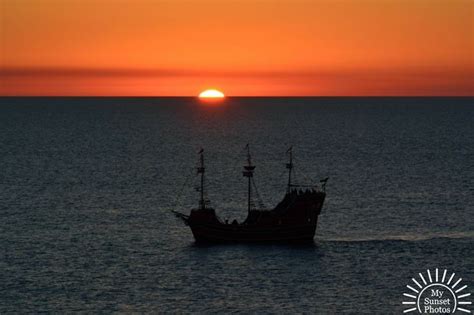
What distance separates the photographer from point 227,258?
101438mm

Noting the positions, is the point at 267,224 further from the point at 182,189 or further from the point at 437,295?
the point at 182,189

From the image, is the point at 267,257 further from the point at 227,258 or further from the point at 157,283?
the point at 157,283

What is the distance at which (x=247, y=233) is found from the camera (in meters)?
108

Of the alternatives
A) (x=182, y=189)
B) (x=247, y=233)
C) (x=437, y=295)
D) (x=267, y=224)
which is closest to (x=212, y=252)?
(x=247, y=233)

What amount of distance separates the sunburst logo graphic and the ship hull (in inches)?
759

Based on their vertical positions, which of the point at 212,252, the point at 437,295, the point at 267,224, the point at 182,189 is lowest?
the point at 437,295

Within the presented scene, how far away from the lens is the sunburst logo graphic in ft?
268

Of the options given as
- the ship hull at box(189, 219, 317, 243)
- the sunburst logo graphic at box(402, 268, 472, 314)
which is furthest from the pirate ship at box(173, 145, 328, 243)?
the sunburst logo graphic at box(402, 268, 472, 314)

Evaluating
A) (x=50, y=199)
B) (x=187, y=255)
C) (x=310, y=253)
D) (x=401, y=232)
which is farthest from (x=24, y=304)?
(x=50, y=199)

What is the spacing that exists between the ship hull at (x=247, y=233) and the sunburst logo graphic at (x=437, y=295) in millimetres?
19272

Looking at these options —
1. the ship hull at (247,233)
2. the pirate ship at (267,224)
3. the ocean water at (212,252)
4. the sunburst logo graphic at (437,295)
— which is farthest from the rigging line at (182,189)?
the sunburst logo graphic at (437,295)

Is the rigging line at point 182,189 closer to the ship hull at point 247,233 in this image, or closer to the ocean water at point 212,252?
the ocean water at point 212,252

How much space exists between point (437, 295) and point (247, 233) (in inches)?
1101

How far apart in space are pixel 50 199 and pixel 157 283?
57.8 meters
